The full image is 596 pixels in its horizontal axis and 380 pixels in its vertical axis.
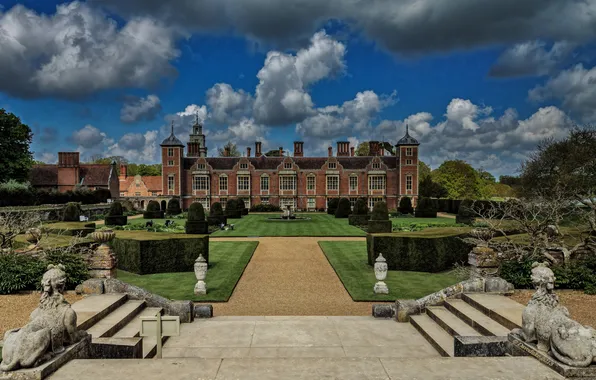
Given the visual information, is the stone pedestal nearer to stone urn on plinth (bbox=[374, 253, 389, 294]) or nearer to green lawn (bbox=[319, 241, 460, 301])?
green lawn (bbox=[319, 241, 460, 301])

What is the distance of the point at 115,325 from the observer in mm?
7254

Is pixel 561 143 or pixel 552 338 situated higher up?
pixel 561 143

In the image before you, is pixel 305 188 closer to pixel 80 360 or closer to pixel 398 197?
pixel 398 197

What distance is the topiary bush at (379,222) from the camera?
2381 cm

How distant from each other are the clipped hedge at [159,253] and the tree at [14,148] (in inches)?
1280

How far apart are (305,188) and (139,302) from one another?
47.7m

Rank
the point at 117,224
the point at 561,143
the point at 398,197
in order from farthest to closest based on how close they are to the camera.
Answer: the point at 398,197, the point at 561,143, the point at 117,224

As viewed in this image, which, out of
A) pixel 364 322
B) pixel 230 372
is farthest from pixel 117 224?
pixel 230 372

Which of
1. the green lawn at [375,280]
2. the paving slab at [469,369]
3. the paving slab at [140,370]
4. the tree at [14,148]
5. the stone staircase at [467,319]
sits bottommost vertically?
the green lawn at [375,280]

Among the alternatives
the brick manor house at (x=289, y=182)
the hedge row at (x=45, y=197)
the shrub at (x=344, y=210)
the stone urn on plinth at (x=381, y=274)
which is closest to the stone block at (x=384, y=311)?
the stone urn on plinth at (x=381, y=274)

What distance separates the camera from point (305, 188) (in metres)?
56.2

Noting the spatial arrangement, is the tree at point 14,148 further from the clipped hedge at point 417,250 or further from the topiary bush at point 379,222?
the clipped hedge at point 417,250

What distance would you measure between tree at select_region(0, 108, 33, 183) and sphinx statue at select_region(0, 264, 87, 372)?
41.5 meters

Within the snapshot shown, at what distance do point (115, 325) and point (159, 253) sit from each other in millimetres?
7406
